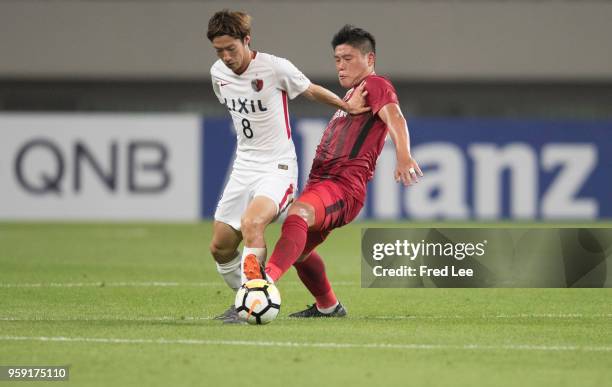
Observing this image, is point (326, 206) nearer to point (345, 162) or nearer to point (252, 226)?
point (345, 162)

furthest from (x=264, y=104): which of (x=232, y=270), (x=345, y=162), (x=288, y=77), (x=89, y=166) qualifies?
(x=89, y=166)

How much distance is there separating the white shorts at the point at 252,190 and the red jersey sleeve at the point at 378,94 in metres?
0.66

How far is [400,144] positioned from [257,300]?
1422mm

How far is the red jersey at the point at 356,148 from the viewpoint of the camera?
8.74 metres

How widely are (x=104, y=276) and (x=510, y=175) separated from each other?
10.6 metres

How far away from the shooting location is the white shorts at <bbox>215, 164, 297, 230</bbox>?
8461 mm

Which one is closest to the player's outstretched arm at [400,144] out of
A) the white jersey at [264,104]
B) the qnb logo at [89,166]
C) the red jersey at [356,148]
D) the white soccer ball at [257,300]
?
the red jersey at [356,148]

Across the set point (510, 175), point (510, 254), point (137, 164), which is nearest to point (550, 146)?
point (510, 175)

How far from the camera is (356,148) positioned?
8.81m

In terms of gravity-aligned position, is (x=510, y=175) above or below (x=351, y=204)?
below

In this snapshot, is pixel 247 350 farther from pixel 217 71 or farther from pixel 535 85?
pixel 535 85

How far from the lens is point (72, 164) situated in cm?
2128

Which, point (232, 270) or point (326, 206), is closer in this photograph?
point (326, 206)

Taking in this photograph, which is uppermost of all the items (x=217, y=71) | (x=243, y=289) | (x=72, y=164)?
(x=217, y=71)
